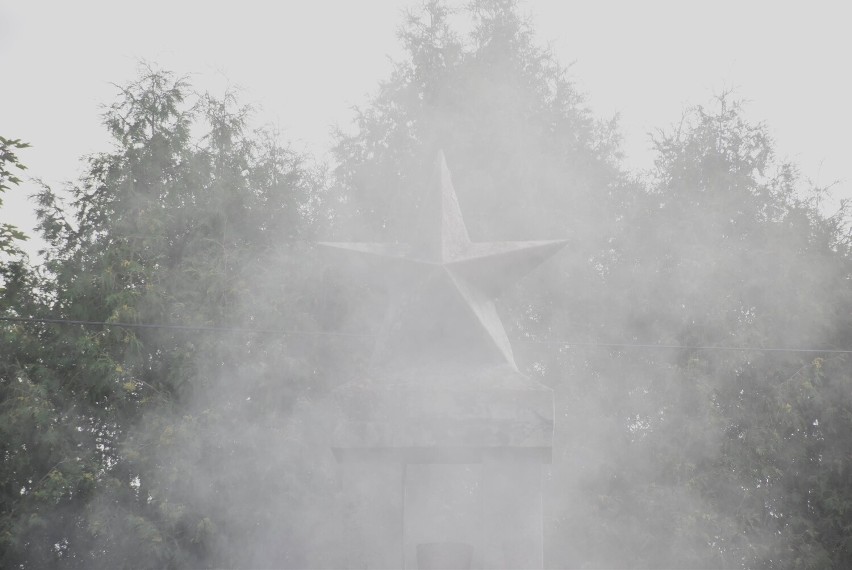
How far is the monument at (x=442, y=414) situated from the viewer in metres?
4.08

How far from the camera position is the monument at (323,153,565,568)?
4.08 m

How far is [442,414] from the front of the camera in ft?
13.4

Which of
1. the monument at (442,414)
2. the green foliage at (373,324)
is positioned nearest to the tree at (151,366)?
the green foliage at (373,324)

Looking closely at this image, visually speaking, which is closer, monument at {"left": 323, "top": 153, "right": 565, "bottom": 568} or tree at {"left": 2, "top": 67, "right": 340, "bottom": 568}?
monument at {"left": 323, "top": 153, "right": 565, "bottom": 568}

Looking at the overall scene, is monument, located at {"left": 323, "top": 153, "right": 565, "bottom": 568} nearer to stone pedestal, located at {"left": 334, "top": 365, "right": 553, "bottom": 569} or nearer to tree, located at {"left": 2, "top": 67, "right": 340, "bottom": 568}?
stone pedestal, located at {"left": 334, "top": 365, "right": 553, "bottom": 569}

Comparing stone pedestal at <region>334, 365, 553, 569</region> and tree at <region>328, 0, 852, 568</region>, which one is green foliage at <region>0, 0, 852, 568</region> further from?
stone pedestal at <region>334, 365, 553, 569</region>

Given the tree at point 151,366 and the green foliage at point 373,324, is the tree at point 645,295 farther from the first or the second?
the tree at point 151,366

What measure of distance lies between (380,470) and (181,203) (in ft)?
23.1

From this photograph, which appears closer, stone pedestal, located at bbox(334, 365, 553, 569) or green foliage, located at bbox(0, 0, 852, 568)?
stone pedestal, located at bbox(334, 365, 553, 569)

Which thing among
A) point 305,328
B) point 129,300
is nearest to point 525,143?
point 305,328

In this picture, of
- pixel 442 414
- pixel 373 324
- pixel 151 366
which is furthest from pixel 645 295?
pixel 442 414

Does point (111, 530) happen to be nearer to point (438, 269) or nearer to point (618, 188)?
point (438, 269)

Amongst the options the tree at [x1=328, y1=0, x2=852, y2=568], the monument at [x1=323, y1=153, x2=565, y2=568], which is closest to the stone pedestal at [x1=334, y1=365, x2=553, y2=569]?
the monument at [x1=323, y1=153, x2=565, y2=568]

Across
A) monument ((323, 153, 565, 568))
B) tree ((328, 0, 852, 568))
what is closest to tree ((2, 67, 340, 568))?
tree ((328, 0, 852, 568))
